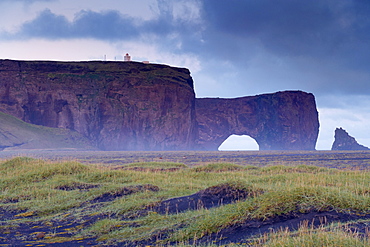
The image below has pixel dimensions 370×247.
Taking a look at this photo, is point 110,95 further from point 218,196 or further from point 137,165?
point 218,196

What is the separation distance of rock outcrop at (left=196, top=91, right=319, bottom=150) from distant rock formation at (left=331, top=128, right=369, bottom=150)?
26.4 ft

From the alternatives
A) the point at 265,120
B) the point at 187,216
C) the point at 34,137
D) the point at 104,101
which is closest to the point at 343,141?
the point at 265,120

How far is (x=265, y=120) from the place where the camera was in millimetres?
143375

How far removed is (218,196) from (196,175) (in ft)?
→ 32.7

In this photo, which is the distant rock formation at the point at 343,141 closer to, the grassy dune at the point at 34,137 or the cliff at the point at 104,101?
the cliff at the point at 104,101

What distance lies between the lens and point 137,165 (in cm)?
3303

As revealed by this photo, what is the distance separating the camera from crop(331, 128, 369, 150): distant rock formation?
438 feet

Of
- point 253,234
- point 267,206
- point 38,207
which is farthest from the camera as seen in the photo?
point 38,207

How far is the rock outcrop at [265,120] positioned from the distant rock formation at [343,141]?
8.06 meters

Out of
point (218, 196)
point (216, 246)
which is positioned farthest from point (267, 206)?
point (218, 196)

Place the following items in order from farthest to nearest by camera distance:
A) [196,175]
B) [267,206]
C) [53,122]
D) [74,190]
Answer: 1. [53,122]
2. [196,175]
3. [74,190]
4. [267,206]

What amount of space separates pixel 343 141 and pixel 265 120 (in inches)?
1093

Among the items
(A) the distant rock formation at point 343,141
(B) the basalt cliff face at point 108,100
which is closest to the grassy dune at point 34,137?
(B) the basalt cliff face at point 108,100

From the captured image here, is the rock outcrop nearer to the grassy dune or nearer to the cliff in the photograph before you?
the cliff
